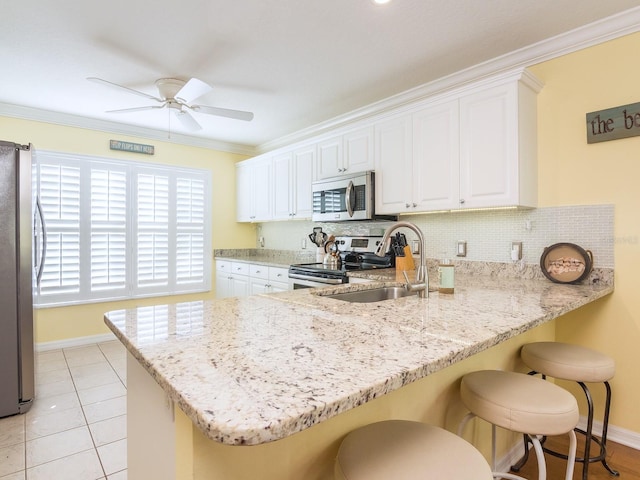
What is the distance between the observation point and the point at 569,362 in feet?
5.43

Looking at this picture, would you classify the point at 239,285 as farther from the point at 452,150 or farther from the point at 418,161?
the point at 452,150

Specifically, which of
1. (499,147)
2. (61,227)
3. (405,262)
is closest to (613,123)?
(499,147)

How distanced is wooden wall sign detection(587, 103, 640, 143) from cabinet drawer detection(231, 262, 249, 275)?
3.40m

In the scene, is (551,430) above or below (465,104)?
below

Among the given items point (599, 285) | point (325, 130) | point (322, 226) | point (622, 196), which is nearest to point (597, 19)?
point (622, 196)

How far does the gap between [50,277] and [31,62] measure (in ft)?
6.98

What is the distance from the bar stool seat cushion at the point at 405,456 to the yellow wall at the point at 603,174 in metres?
1.84

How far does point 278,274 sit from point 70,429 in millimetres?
2035

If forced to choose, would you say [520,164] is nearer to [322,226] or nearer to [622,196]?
[622,196]

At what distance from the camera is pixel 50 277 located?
3.71 m

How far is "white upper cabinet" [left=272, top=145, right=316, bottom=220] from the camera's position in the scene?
3.82 metres

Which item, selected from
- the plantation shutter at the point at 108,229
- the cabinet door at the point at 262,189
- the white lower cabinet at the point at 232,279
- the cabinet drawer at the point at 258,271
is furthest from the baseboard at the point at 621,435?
the plantation shutter at the point at 108,229

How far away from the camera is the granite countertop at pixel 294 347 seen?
570mm

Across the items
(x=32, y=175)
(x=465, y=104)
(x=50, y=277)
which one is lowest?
(x=50, y=277)
